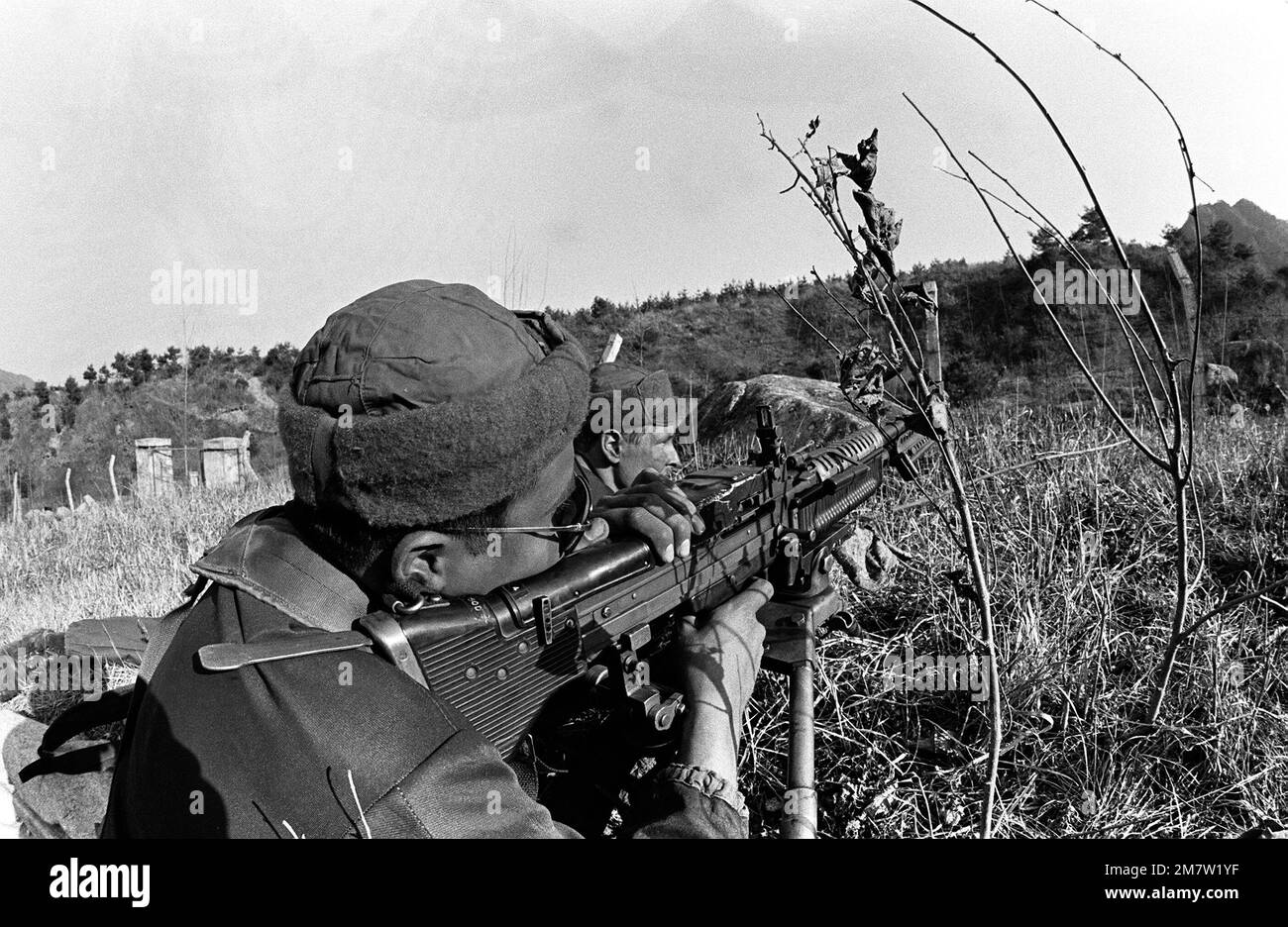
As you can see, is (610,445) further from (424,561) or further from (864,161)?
(864,161)

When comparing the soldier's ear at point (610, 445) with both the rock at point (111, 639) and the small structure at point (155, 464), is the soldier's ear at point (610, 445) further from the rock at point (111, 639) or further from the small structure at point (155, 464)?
the small structure at point (155, 464)

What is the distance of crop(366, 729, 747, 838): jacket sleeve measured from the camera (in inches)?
58.3

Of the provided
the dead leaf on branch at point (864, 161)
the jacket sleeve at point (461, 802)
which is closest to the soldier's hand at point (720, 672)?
the jacket sleeve at point (461, 802)

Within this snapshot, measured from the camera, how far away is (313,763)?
1498mm

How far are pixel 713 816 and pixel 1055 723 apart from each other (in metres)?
1.31

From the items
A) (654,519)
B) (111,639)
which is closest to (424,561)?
(654,519)

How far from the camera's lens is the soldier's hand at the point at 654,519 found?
215 cm

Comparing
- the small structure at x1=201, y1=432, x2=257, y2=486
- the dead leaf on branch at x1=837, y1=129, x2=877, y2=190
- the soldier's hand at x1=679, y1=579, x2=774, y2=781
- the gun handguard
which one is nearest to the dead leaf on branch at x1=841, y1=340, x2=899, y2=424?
the gun handguard

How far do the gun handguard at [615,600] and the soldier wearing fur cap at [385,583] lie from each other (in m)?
0.09
